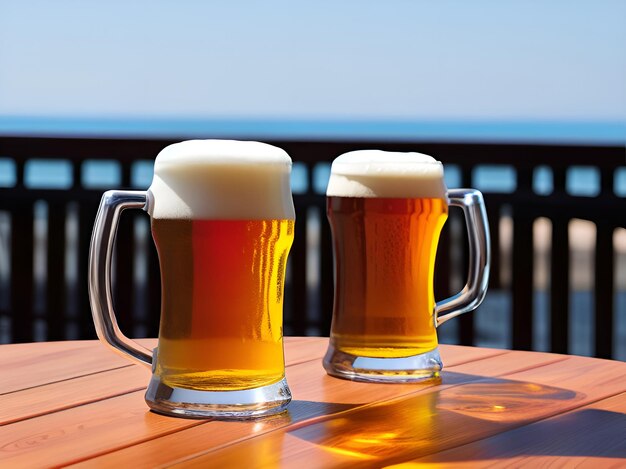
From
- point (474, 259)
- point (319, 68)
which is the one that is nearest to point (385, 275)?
point (474, 259)

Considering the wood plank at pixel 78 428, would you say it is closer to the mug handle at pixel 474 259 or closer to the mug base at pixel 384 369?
the mug base at pixel 384 369

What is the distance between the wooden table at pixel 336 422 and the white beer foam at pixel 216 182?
0.62 ft

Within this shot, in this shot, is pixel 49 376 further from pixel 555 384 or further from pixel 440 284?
pixel 440 284

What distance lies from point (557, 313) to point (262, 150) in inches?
96.1

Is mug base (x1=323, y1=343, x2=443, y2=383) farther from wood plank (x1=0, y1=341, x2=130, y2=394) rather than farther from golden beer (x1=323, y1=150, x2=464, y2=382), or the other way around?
wood plank (x1=0, y1=341, x2=130, y2=394)

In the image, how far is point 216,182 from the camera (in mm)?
881

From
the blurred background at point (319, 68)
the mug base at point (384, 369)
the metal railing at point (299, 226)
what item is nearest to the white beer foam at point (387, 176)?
the mug base at point (384, 369)

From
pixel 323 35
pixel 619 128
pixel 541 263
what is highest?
pixel 323 35

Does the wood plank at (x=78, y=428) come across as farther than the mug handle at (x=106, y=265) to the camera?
No

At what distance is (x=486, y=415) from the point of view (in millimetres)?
929

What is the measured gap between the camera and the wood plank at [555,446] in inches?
30.1

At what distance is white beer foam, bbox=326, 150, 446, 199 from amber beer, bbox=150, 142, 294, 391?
0.20 meters

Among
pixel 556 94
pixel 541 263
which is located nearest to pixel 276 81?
pixel 556 94

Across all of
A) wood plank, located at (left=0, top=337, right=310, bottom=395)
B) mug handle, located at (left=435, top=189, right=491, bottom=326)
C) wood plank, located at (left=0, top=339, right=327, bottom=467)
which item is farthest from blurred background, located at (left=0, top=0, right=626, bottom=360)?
wood plank, located at (left=0, top=339, right=327, bottom=467)
